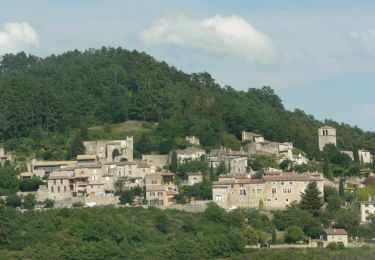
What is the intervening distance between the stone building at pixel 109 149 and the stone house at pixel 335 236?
1609 centimetres

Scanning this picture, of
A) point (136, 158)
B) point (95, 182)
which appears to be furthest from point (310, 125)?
point (95, 182)

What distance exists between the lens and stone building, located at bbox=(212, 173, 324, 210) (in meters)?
65.8

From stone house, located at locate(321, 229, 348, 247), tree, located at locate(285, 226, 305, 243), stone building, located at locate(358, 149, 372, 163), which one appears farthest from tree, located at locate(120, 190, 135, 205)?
stone building, located at locate(358, 149, 372, 163)

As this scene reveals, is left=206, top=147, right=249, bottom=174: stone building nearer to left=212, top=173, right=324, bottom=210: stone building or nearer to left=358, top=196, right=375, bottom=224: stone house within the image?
left=212, top=173, right=324, bottom=210: stone building

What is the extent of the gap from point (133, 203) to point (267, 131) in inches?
653

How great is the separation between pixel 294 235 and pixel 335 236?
2.12 meters

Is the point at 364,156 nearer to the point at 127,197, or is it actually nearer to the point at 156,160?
the point at 156,160

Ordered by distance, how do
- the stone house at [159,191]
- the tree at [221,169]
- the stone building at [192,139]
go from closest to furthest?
1. the stone house at [159,191]
2. the tree at [221,169]
3. the stone building at [192,139]

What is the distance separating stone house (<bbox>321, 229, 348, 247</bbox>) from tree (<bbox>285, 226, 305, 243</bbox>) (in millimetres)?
1172

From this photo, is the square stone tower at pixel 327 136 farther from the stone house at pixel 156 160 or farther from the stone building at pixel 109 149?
the stone building at pixel 109 149

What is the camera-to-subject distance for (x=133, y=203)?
66500 mm

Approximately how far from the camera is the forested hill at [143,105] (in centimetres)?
7894

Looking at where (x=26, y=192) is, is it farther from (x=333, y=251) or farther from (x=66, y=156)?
(x=333, y=251)

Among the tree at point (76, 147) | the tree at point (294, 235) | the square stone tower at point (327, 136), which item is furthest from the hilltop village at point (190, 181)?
the square stone tower at point (327, 136)
